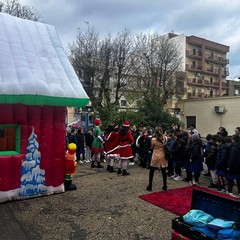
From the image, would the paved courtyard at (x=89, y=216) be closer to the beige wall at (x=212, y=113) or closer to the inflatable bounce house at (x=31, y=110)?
the inflatable bounce house at (x=31, y=110)

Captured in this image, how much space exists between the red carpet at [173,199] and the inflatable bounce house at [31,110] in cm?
245

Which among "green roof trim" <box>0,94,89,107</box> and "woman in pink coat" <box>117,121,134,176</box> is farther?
"woman in pink coat" <box>117,121,134,176</box>

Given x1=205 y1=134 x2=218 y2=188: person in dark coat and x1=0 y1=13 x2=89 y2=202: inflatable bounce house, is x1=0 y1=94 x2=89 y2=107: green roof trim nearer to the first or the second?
x1=0 y1=13 x2=89 y2=202: inflatable bounce house

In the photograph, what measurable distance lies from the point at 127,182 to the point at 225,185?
2925 mm

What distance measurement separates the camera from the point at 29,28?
8.30 meters

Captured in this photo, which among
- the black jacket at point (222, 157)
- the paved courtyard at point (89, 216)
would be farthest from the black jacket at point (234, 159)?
the paved courtyard at point (89, 216)

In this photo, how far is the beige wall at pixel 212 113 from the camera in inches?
1268

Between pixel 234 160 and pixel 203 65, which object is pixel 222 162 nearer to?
pixel 234 160

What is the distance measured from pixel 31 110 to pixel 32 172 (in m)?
1.54

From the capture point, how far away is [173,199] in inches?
292

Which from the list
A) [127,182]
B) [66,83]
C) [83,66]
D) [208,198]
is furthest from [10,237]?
[83,66]

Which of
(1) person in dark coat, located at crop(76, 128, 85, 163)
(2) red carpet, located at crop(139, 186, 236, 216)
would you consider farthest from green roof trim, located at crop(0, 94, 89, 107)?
(1) person in dark coat, located at crop(76, 128, 85, 163)

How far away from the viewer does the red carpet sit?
21.8 ft

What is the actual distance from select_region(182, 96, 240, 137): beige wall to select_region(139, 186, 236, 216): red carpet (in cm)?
2614
